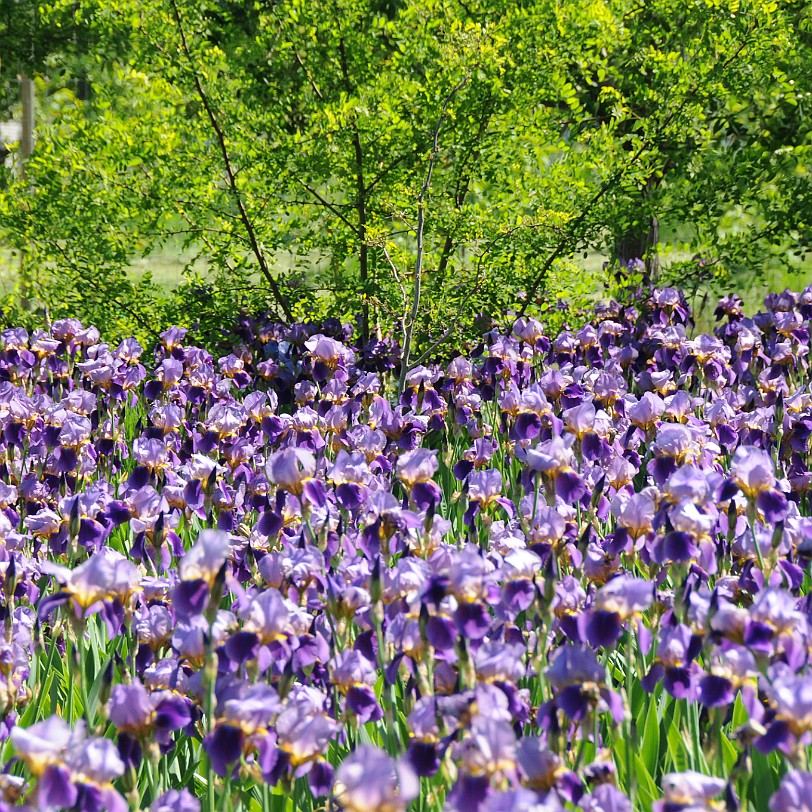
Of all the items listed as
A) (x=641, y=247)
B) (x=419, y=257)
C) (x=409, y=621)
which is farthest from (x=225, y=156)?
(x=409, y=621)

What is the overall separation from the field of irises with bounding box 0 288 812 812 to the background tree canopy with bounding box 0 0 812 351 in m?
2.22

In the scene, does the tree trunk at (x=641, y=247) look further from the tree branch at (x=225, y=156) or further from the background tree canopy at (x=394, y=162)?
the tree branch at (x=225, y=156)

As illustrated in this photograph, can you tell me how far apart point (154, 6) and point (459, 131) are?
2002mm

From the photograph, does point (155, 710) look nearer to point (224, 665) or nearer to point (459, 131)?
point (224, 665)

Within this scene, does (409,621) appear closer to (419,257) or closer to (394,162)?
(419,257)

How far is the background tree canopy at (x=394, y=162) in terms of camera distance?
6.21 meters

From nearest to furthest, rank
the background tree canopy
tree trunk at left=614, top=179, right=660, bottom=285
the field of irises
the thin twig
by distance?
1. the field of irises
2. the thin twig
3. the background tree canopy
4. tree trunk at left=614, top=179, right=660, bottom=285

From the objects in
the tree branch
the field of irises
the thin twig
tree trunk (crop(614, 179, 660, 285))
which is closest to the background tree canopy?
the tree branch

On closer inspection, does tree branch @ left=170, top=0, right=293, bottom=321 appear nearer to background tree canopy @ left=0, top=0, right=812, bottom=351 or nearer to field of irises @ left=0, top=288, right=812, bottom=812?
background tree canopy @ left=0, top=0, right=812, bottom=351

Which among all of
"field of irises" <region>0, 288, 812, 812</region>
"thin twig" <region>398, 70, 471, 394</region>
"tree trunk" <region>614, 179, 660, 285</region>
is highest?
"tree trunk" <region>614, 179, 660, 285</region>

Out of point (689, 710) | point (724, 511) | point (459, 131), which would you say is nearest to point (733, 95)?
point (459, 131)

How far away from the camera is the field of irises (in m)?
1.72

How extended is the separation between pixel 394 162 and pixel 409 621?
4.75 meters

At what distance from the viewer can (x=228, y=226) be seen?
663cm
